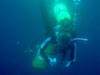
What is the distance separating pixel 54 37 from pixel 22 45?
1.55 m

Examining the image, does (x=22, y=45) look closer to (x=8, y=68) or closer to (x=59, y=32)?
(x=8, y=68)

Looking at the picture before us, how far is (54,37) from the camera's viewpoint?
370 cm

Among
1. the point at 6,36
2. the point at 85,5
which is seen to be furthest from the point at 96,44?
the point at 6,36

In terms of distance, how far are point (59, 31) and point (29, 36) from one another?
1618mm

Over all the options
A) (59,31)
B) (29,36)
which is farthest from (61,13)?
(29,36)

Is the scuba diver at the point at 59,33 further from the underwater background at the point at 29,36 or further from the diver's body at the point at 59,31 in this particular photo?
the underwater background at the point at 29,36

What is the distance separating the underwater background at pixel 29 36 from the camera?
493cm

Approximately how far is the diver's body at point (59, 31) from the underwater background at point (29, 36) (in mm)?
929

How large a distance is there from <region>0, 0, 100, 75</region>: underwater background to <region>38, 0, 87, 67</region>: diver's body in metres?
0.93

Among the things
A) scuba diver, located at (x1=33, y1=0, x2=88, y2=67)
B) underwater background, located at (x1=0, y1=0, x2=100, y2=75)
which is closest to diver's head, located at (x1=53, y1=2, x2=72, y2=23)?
scuba diver, located at (x1=33, y1=0, x2=88, y2=67)

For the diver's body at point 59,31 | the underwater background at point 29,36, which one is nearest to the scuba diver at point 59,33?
the diver's body at point 59,31

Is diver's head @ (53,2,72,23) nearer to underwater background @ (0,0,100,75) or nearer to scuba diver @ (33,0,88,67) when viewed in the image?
scuba diver @ (33,0,88,67)

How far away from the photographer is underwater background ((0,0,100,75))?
4934 millimetres

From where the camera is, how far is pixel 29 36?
5043 mm
